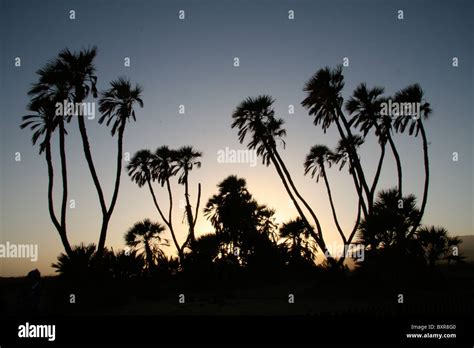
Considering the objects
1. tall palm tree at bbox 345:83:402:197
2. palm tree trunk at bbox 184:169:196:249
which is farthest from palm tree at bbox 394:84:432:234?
palm tree trunk at bbox 184:169:196:249

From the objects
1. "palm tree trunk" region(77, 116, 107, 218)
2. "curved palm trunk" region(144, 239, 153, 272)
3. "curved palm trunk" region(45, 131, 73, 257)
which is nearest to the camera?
"curved palm trunk" region(45, 131, 73, 257)

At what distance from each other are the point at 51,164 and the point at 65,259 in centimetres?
804

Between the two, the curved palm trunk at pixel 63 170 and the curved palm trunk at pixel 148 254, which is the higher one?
the curved palm trunk at pixel 63 170

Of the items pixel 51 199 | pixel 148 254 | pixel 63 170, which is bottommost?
pixel 148 254

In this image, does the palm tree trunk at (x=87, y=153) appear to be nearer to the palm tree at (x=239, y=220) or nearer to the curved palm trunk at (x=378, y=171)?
the palm tree at (x=239, y=220)

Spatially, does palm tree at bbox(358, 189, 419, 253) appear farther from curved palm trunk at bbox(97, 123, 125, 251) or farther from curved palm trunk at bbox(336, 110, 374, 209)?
curved palm trunk at bbox(97, 123, 125, 251)

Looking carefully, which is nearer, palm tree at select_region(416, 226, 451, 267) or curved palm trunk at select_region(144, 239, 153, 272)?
palm tree at select_region(416, 226, 451, 267)

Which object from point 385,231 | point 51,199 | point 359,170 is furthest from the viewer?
point 359,170

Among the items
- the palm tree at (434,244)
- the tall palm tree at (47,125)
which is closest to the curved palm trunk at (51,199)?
the tall palm tree at (47,125)

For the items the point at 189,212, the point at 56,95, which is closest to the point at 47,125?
the point at 56,95

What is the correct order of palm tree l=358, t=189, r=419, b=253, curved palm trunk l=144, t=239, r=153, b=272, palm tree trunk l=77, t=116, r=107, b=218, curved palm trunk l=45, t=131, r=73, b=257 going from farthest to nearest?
curved palm trunk l=144, t=239, r=153, b=272 → palm tree trunk l=77, t=116, r=107, b=218 → curved palm trunk l=45, t=131, r=73, b=257 → palm tree l=358, t=189, r=419, b=253

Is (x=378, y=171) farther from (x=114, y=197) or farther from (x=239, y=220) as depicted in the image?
(x=114, y=197)

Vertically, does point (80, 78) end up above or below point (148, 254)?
above

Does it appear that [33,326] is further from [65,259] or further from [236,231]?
[236,231]
